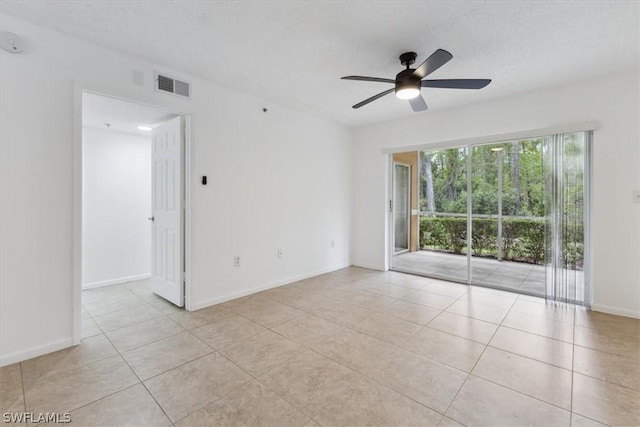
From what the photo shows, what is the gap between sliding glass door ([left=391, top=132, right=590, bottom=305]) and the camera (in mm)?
3357

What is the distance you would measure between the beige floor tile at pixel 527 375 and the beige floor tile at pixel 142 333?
2.66 meters

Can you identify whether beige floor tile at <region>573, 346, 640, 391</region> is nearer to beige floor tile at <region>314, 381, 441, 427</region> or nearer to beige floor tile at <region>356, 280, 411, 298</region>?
beige floor tile at <region>314, 381, 441, 427</region>

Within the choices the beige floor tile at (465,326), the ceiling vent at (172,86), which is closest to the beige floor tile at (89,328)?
the ceiling vent at (172,86)

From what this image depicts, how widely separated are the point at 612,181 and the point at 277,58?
3.82 m

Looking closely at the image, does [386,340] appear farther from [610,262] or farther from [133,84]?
[133,84]

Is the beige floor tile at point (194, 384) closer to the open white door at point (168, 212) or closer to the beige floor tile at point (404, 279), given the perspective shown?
the open white door at point (168, 212)

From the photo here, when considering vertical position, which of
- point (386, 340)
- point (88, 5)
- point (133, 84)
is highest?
point (88, 5)

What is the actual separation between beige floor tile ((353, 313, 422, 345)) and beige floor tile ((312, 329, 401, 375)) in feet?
0.32

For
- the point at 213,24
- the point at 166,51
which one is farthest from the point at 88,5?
the point at 213,24

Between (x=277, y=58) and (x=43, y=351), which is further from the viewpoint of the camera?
(x=277, y=58)

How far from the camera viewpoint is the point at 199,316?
3.10 metres

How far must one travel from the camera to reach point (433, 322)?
294 centimetres

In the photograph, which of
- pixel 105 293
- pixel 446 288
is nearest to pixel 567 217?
pixel 446 288

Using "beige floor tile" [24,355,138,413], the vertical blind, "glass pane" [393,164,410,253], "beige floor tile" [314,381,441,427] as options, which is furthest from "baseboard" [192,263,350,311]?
the vertical blind
